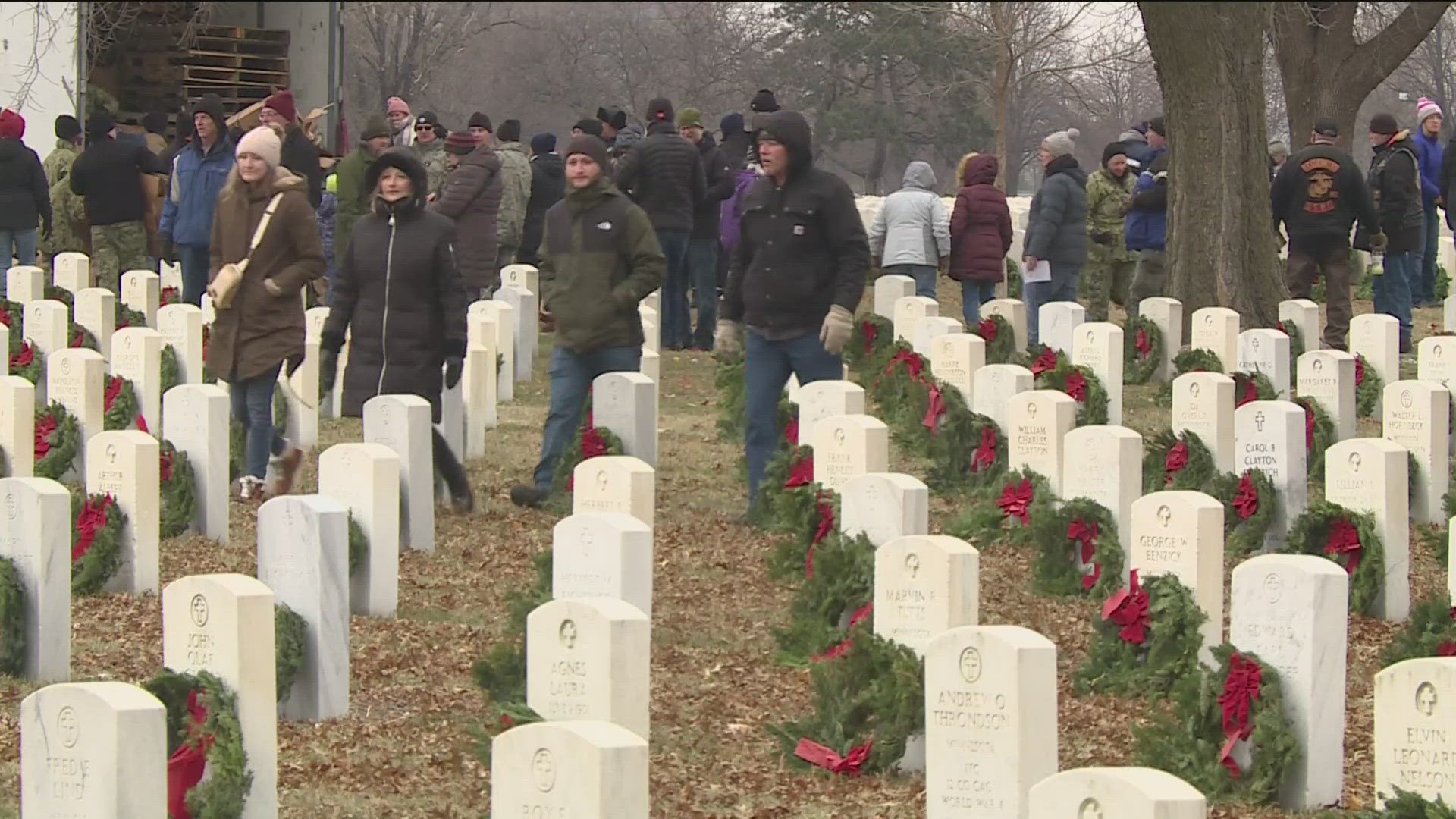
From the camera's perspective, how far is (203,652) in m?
6.95

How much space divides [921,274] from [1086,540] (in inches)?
333

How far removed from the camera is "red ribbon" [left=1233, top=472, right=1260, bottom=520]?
10.9m

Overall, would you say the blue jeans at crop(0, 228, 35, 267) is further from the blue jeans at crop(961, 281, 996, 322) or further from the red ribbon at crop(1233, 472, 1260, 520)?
the red ribbon at crop(1233, 472, 1260, 520)

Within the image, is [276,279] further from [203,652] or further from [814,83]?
[814,83]

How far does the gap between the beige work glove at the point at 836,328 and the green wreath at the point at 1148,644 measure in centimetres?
257

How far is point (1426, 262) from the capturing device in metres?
22.2

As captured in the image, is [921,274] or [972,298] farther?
[921,274]

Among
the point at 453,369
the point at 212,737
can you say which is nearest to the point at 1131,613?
the point at 212,737

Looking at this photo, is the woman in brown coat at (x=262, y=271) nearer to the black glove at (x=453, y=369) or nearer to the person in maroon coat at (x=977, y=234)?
the black glove at (x=453, y=369)

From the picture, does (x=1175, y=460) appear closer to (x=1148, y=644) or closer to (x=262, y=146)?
(x=1148, y=644)

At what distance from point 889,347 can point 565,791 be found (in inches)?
434

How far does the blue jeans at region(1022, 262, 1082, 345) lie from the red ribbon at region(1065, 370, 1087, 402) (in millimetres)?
3244

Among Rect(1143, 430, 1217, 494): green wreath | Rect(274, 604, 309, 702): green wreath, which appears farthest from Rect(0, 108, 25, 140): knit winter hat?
Rect(274, 604, 309, 702): green wreath

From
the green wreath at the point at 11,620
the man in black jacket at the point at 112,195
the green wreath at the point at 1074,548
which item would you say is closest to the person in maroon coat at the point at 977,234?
the man in black jacket at the point at 112,195
